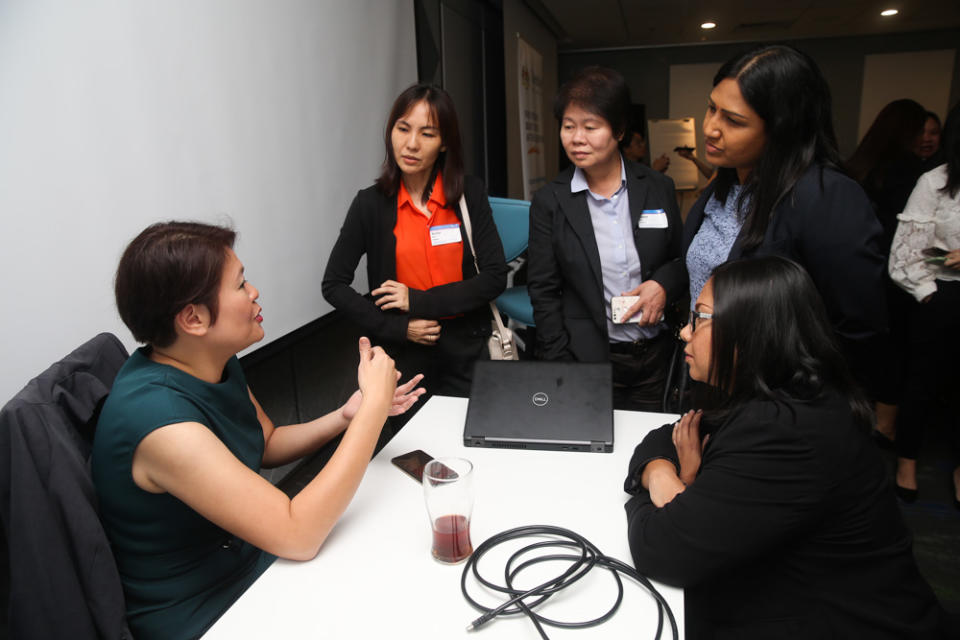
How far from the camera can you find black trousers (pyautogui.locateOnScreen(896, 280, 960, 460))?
2371 mm

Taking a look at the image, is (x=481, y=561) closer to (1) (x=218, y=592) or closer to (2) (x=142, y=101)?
(1) (x=218, y=592)

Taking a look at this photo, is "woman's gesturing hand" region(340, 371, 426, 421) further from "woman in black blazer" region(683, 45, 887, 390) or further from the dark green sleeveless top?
"woman in black blazer" region(683, 45, 887, 390)

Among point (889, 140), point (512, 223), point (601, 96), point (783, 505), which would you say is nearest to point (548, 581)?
point (783, 505)

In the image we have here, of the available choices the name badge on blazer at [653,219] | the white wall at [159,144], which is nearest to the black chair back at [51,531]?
the white wall at [159,144]

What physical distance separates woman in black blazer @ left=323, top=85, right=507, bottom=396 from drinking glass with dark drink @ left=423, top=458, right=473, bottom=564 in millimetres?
955

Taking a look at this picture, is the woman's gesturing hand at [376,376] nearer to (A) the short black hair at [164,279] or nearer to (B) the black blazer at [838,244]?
(A) the short black hair at [164,279]

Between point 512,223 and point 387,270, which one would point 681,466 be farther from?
point 512,223

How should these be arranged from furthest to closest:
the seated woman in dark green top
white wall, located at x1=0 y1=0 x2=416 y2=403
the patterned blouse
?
1. the patterned blouse
2. white wall, located at x1=0 y1=0 x2=416 y2=403
3. the seated woman in dark green top

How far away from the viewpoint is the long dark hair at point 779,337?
39.5 inches

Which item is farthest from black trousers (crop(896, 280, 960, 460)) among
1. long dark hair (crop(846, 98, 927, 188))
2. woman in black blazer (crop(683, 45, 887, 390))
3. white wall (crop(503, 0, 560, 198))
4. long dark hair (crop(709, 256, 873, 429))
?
white wall (crop(503, 0, 560, 198))

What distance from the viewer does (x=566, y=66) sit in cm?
891

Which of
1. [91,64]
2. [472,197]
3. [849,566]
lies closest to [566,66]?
[472,197]

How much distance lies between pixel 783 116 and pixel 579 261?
676 millimetres

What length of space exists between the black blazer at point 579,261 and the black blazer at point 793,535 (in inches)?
35.7
